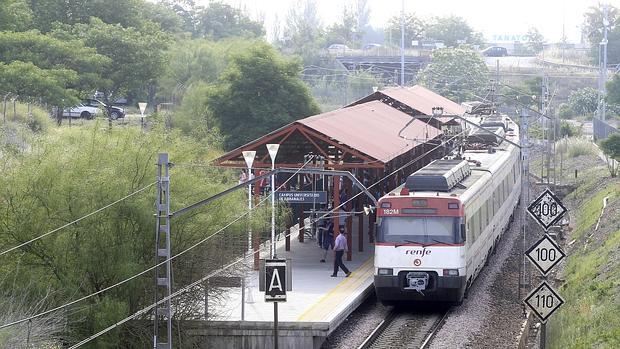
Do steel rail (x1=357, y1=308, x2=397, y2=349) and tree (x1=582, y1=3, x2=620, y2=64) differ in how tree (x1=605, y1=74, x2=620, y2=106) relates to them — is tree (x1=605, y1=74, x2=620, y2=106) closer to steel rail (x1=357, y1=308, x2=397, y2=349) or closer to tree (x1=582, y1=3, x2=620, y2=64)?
tree (x1=582, y1=3, x2=620, y2=64)

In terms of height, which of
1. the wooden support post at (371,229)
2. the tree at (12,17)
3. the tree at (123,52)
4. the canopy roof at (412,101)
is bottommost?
the wooden support post at (371,229)

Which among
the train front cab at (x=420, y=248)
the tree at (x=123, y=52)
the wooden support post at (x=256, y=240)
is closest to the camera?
the train front cab at (x=420, y=248)

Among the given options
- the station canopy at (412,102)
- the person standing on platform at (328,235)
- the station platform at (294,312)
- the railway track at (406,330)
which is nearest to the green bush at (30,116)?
the station canopy at (412,102)

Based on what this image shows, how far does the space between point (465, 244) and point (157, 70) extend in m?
35.4

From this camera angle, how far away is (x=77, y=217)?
21.9 m

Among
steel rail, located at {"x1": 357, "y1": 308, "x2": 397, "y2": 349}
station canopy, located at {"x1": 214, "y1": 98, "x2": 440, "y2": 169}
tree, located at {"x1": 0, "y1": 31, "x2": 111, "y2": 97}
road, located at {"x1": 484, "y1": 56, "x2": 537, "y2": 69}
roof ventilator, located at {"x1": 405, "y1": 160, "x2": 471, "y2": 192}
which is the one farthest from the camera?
road, located at {"x1": 484, "y1": 56, "x2": 537, "y2": 69}

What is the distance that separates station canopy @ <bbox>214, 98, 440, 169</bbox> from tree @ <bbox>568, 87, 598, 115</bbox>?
64.7m

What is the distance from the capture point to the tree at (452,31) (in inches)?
6290

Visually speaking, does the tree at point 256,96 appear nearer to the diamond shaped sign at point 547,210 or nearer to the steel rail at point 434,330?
the steel rail at point 434,330

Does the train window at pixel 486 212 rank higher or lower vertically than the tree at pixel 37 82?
lower

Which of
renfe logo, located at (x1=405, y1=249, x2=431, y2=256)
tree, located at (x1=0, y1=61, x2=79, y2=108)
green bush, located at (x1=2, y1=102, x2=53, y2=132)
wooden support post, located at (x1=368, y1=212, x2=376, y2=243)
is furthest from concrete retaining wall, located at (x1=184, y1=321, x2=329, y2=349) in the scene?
tree, located at (x1=0, y1=61, x2=79, y2=108)

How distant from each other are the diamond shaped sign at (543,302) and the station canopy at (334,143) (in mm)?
11103

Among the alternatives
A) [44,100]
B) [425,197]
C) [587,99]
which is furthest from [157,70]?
[587,99]

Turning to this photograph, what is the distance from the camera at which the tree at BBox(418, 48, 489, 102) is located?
99.7 metres
